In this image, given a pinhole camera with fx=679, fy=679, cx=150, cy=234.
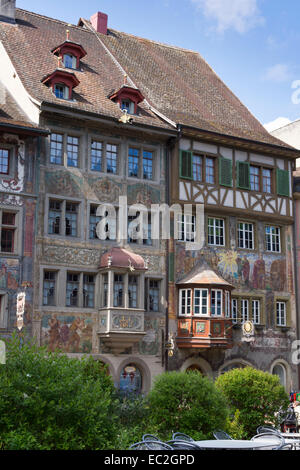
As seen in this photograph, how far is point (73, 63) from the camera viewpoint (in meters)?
25.0

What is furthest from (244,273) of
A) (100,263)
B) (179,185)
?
(100,263)

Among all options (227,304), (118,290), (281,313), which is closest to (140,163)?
(118,290)

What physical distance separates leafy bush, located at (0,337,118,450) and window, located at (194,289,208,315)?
13945mm

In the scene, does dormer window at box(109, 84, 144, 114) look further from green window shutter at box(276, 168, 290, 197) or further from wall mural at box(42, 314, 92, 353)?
wall mural at box(42, 314, 92, 353)

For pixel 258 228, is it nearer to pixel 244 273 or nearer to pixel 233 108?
pixel 244 273

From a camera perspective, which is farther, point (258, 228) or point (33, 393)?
point (258, 228)

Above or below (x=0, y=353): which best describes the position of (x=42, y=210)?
above

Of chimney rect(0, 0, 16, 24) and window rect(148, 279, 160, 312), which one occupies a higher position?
chimney rect(0, 0, 16, 24)

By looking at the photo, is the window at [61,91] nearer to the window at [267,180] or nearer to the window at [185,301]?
the window at [185,301]

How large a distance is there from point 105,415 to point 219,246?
16015 millimetres

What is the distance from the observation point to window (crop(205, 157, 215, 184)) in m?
25.3

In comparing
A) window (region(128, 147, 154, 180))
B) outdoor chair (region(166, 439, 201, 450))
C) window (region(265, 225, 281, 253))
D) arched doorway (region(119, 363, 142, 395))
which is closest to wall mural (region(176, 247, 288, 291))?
window (region(265, 225, 281, 253))
